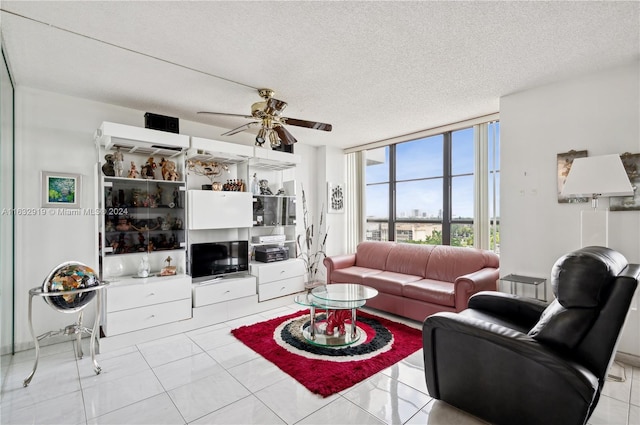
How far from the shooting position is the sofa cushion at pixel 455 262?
3.95 meters

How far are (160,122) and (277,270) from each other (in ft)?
8.04

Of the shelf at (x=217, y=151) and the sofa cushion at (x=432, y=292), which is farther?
the shelf at (x=217, y=151)

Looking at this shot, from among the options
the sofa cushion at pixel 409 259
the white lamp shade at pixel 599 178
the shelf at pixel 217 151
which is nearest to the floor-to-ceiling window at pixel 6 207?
the shelf at pixel 217 151

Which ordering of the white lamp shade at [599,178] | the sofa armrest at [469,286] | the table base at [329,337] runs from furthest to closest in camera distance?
the sofa armrest at [469,286] → the table base at [329,337] → the white lamp shade at [599,178]

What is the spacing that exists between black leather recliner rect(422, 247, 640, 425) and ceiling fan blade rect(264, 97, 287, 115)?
86.9 inches

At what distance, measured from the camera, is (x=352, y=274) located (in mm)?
4562

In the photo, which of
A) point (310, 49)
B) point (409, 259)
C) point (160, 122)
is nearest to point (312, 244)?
point (409, 259)

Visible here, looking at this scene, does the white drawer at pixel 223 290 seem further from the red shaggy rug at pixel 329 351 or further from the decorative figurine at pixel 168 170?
the decorative figurine at pixel 168 170

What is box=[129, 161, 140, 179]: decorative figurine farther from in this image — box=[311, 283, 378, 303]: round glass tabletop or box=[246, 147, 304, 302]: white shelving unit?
box=[311, 283, 378, 303]: round glass tabletop

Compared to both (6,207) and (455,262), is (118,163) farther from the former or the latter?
(455,262)

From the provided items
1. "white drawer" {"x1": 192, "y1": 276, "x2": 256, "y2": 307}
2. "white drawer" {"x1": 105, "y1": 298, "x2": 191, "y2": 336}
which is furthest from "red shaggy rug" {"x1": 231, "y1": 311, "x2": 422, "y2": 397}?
"white drawer" {"x1": 105, "y1": 298, "x2": 191, "y2": 336}

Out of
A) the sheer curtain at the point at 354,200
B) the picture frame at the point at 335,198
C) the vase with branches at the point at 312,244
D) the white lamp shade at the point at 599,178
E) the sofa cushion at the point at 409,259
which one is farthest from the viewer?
the sheer curtain at the point at 354,200

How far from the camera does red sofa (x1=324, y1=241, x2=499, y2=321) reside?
3480 mm

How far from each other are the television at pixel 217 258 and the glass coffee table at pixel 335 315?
51.9 inches
